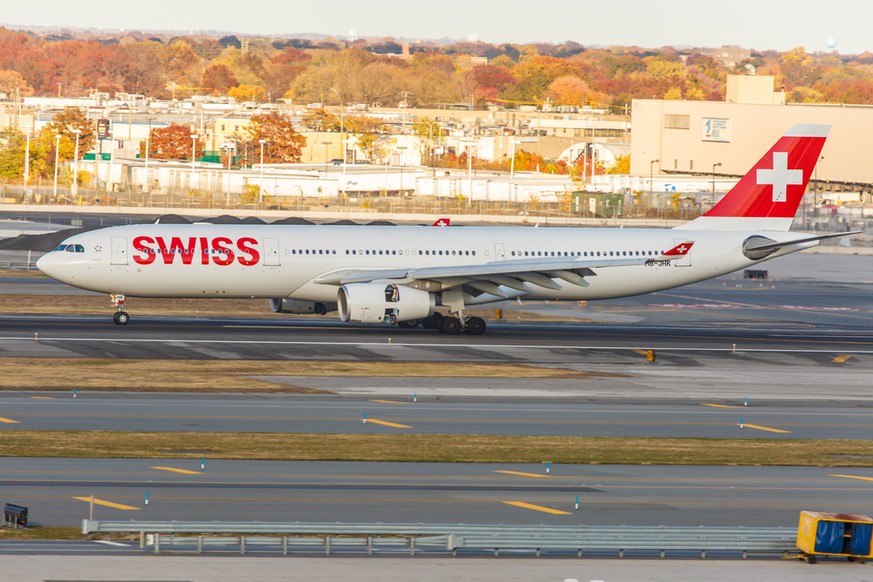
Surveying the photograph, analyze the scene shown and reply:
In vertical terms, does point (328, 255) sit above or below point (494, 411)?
above

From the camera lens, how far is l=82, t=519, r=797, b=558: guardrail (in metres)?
23.6

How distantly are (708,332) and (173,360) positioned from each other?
2620 centimetres

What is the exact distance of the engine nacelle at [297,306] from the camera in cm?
5691

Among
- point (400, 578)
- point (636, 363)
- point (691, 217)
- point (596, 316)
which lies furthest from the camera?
point (691, 217)

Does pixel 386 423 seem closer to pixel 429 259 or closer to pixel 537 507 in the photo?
pixel 537 507

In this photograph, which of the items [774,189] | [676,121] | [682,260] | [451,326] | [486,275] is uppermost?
[676,121]

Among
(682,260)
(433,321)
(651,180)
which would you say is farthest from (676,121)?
(433,321)

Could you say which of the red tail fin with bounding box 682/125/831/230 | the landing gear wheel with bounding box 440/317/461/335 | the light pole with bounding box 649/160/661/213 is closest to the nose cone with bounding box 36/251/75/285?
the landing gear wheel with bounding box 440/317/461/335

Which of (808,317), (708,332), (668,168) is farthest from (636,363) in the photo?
(668,168)

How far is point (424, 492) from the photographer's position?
28812mm

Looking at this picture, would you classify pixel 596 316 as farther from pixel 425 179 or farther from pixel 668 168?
pixel 668 168

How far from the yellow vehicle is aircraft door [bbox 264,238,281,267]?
107 ft

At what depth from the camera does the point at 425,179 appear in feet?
545

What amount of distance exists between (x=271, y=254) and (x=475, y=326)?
904 cm
